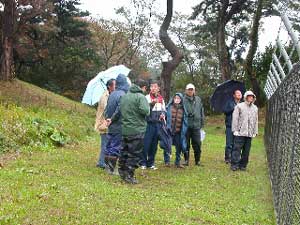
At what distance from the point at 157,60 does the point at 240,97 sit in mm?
43436

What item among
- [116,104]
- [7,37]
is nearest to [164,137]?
[116,104]

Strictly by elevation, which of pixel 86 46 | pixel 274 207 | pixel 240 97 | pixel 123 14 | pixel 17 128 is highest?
pixel 123 14

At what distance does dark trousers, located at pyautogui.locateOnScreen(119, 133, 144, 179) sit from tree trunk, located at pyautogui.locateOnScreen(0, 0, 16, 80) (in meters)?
17.1

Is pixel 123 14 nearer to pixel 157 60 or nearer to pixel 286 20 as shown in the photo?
pixel 157 60

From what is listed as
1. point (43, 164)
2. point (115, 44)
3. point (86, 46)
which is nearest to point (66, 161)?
point (43, 164)

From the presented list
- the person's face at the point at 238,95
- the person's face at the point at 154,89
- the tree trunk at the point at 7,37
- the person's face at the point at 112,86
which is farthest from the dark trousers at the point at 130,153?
the tree trunk at the point at 7,37

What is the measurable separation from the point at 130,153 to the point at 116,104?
3.32 feet

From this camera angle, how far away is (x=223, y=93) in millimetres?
12203

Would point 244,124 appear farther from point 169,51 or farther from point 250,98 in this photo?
point 169,51

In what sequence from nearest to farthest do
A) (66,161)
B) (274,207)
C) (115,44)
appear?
(274,207), (66,161), (115,44)

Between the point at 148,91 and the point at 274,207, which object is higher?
the point at 148,91

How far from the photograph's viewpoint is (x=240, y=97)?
11.5m

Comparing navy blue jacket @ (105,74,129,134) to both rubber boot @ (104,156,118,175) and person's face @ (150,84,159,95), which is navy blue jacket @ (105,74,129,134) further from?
person's face @ (150,84,159,95)

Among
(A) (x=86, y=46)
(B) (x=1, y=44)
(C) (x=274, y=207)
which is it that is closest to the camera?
(C) (x=274, y=207)
